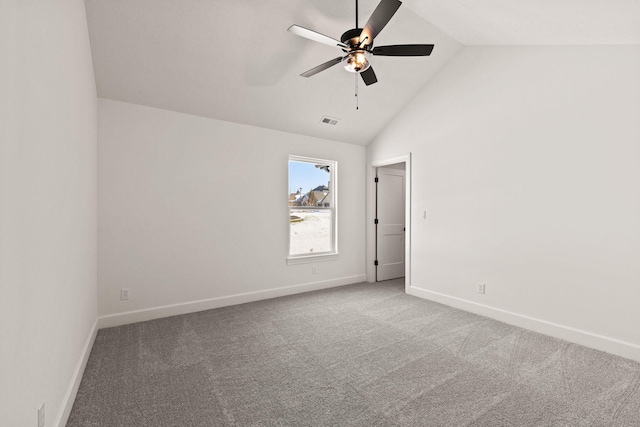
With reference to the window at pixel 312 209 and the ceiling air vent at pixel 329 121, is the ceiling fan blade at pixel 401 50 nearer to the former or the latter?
the ceiling air vent at pixel 329 121

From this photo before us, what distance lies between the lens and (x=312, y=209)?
5.04 m

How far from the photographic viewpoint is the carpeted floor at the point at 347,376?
6.31 ft

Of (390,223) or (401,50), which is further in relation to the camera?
(390,223)

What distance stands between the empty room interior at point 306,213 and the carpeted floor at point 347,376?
0.07 feet

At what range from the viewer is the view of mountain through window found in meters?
4.88

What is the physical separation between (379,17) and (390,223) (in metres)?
4.04

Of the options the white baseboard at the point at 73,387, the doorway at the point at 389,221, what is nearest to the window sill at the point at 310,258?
the doorway at the point at 389,221

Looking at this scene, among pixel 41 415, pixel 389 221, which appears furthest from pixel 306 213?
pixel 41 415

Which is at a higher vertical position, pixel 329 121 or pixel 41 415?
pixel 329 121

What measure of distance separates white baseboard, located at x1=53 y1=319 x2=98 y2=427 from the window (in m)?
2.63

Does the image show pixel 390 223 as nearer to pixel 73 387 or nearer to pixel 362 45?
pixel 362 45

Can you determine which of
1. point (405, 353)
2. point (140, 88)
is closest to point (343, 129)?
point (140, 88)

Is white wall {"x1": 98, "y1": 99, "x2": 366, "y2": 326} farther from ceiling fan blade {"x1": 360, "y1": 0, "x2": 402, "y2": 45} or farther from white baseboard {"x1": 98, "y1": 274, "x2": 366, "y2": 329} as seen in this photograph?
ceiling fan blade {"x1": 360, "y1": 0, "x2": 402, "y2": 45}

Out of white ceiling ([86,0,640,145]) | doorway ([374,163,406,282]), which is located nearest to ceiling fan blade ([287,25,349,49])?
white ceiling ([86,0,640,145])
